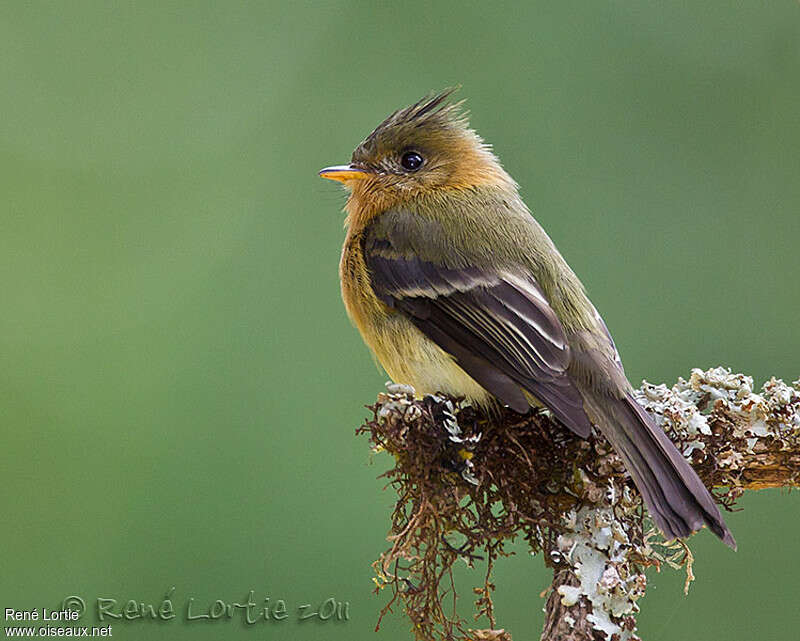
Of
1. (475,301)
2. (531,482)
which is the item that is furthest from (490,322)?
(531,482)

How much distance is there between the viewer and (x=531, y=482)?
8.19ft

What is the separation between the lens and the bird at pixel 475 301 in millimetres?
2537

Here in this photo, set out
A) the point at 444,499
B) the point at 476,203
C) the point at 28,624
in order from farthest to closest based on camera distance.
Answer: the point at 28,624, the point at 476,203, the point at 444,499

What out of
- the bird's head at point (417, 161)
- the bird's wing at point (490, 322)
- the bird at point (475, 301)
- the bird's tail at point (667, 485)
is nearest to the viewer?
the bird's tail at point (667, 485)

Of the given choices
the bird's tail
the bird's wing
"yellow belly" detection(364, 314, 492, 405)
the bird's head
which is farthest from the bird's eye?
the bird's tail

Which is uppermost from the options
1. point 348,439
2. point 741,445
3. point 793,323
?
point 741,445

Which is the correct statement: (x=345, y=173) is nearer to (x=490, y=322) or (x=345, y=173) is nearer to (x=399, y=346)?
(x=399, y=346)

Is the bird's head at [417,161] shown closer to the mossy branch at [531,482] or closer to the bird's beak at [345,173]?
the bird's beak at [345,173]

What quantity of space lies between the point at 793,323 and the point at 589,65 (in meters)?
1.77

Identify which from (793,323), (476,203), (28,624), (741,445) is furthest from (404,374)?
(793,323)

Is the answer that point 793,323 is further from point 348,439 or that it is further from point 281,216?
point 281,216

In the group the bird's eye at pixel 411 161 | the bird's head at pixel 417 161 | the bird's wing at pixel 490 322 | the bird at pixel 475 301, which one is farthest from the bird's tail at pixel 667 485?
the bird's eye at pixel 411 161

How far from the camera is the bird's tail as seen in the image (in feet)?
7.76

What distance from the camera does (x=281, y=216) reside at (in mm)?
5191
